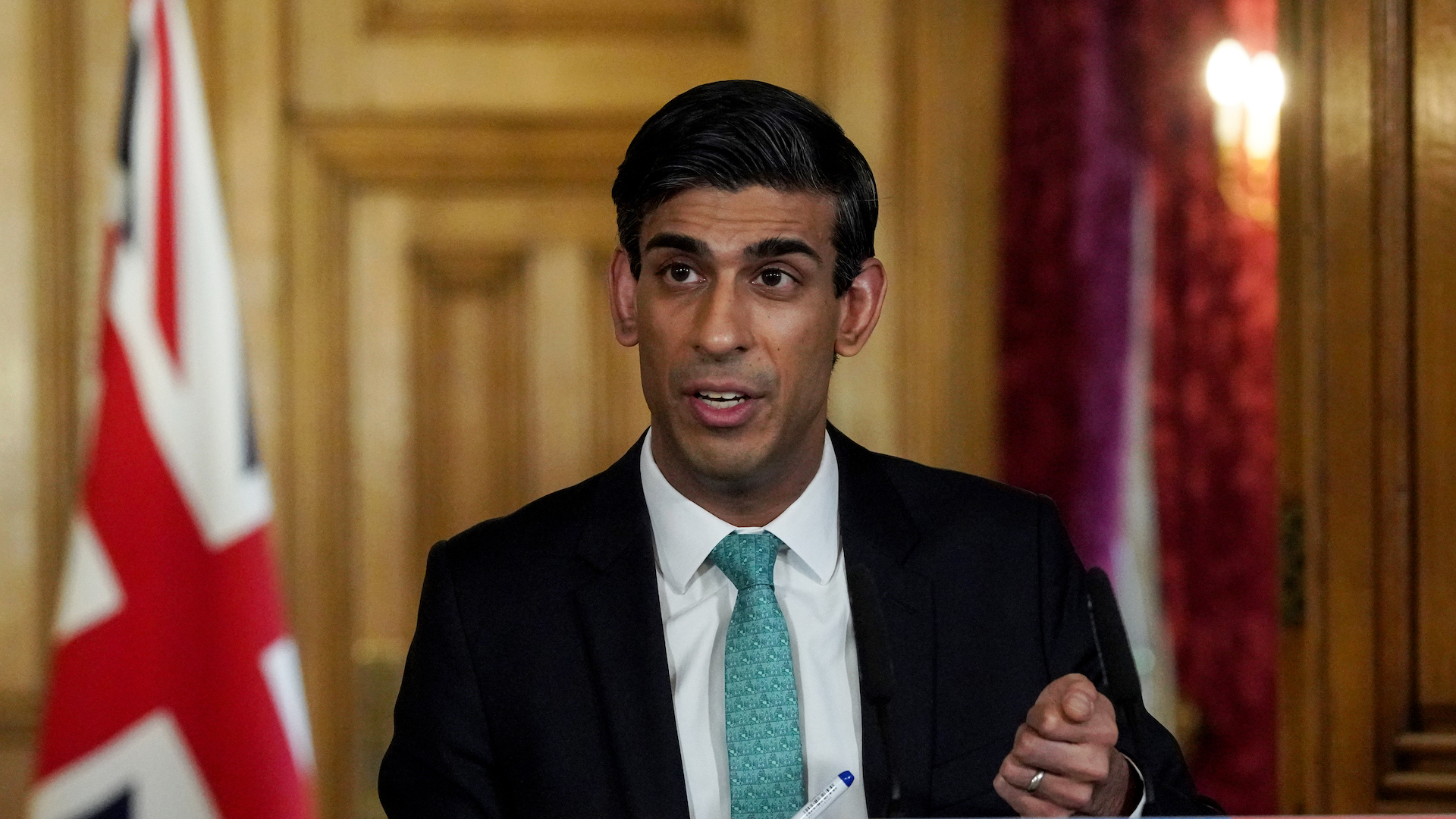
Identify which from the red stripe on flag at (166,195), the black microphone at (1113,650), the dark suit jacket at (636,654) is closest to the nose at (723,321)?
the dark suit jacket at (636,654)

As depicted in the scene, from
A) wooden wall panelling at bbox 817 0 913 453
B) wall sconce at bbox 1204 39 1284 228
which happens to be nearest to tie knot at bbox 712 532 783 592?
wooden wall panelling at bbox 817 0 913 453

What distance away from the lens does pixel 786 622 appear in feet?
5.21

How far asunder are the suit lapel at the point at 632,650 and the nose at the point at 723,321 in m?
0.25

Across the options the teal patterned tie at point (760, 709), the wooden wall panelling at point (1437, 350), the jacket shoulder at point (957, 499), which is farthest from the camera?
the wooden wall panelling at point (1437, 350)

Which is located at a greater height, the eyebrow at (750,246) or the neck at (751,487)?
the eyebrow at (750,246)

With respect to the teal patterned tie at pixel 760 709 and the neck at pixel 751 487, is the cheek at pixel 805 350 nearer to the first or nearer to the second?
the neck at pixel 751 487

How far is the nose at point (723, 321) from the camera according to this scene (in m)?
1.48

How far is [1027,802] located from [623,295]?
26.5 inches

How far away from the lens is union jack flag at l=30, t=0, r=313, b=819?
5.02ft

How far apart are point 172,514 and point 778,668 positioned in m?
0.63

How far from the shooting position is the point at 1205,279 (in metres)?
2.92

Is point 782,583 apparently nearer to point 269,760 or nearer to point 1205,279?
point 269,760

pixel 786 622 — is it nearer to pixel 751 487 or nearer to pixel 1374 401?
pixel 751 487

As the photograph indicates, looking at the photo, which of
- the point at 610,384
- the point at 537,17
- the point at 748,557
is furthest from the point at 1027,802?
the point at 537,17
